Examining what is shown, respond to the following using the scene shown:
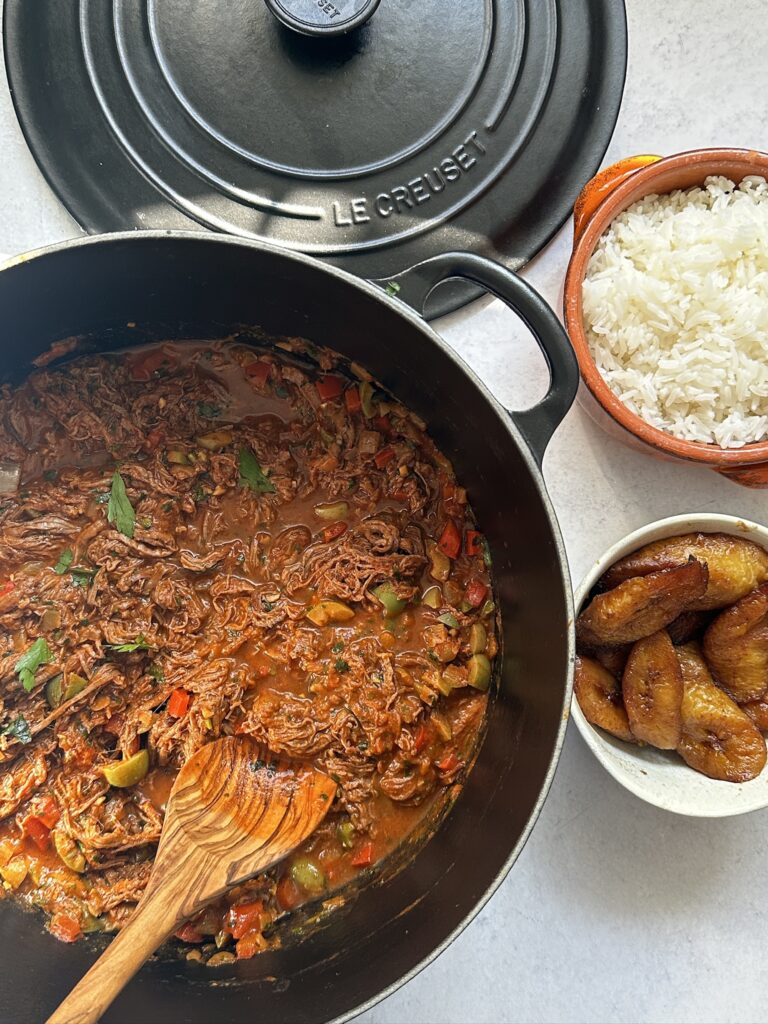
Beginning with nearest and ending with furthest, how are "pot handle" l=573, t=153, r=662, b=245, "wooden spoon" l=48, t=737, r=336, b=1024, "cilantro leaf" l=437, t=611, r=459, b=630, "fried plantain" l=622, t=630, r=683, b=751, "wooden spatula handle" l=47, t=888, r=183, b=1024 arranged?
"wooden spatula handle" l=47, t=888, r=183, b=1024 < "wooden spoon" l=48, t=737, r=336, b=1024 < "fried plantain" l=622, t=630, r=683, b=751 < "pot handle" l=573, t=153, r=662, b=245 < "cilantro leaf" l=437, t=611, r=459, b=630

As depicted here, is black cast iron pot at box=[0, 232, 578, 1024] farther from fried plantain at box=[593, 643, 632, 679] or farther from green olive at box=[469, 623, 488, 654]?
fried plantain at box=[593, 643, 632, 679]

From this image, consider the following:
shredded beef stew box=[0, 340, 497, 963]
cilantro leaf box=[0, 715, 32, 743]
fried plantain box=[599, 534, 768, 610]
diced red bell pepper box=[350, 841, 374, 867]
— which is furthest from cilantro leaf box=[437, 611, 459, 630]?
cilantro leaf box=[0, 715, 32, 743]

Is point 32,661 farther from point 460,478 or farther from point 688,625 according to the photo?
point 688,625

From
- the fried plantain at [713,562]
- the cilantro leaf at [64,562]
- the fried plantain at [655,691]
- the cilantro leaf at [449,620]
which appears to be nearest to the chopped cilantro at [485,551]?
the cilantro leaf at [449,620]

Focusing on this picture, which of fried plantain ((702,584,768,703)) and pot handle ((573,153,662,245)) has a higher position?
pot handle ((573,153,662,245))

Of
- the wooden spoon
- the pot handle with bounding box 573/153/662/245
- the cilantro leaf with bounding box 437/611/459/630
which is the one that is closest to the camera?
the wooden spoon

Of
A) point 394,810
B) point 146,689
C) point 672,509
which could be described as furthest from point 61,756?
point 672,509

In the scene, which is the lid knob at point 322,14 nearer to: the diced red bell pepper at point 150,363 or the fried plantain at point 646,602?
the diced red bell pepper at point 150,363

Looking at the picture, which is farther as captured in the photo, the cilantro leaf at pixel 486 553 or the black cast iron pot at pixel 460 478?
the cilantro leaf at pixel 486 553
